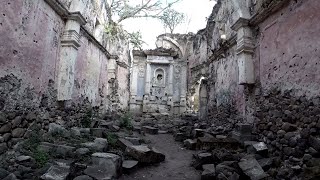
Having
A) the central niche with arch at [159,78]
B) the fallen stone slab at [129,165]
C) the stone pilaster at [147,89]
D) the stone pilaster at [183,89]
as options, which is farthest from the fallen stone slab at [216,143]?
the central niche with arch at [159,78]

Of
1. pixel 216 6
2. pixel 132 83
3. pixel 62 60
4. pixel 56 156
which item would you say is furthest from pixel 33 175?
pixel 132 83

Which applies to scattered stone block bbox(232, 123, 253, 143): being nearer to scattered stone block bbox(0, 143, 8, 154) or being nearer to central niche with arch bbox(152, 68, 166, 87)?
scattered stone block bbox(0, 143, 8, 154)

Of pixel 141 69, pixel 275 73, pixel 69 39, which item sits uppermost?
pixel 141 69

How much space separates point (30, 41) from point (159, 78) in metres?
12.0

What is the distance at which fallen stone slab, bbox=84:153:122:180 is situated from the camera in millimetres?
3402

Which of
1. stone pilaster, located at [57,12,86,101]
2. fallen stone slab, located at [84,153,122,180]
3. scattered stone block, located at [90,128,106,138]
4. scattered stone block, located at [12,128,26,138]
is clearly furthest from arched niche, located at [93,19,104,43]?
fallen stone slab, located at [84,153,122,180]

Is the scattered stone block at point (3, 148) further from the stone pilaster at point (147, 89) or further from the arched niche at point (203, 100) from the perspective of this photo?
the stone pilaster at point (147, 89)

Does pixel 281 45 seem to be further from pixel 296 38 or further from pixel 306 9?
pixel 306 9

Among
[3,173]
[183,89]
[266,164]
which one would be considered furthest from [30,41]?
[183,89]

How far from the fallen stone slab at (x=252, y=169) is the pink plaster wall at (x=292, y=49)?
154cm

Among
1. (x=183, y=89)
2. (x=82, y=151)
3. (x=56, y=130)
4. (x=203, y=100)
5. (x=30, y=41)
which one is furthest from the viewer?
(x=183, y=89)

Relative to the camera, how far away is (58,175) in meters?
2.95

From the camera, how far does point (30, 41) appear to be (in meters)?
4.39

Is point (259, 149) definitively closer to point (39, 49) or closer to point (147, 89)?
point (39, 49)
